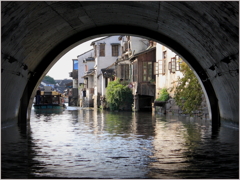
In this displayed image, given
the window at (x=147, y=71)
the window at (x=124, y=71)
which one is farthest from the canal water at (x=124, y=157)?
the window at (x=124, y=71)

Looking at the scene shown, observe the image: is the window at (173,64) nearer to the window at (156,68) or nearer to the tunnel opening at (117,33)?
the window at (156,68)

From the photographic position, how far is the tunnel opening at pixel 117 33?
22031 mm

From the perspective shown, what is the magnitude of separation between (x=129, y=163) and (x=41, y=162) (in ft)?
6.96

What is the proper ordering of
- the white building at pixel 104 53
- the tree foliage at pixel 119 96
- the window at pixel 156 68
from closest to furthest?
1. the window at pixel 156 68
2. the tree foliage at pixel 119 96
3. the white building at pixel 104 53

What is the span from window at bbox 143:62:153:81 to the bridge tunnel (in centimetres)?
3118

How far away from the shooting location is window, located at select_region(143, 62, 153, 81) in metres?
56.1

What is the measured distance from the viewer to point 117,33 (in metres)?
22.5

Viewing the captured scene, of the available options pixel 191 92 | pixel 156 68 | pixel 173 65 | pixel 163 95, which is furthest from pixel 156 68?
pixel 191 92

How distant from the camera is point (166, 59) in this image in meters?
48.9

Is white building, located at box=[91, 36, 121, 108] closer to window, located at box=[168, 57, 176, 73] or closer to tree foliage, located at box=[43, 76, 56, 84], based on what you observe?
window, located at box=[168, 57, 176, 73]

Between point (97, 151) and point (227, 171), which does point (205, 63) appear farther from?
point (227, 171)

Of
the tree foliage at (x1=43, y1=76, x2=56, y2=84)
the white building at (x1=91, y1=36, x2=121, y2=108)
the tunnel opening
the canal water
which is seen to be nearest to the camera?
the canal water

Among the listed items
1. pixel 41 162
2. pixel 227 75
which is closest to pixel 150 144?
pixel 227 75

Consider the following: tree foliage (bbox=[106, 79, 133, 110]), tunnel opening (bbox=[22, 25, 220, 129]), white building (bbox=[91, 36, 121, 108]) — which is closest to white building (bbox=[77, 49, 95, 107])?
white building (bbox=[91, 36, 121, 108])
